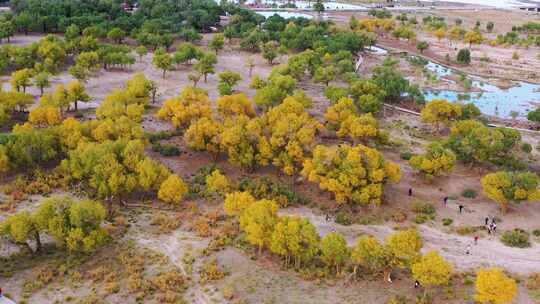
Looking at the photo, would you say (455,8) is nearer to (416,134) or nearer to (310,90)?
(310,90)

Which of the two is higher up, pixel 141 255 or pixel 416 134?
pixel 416 134

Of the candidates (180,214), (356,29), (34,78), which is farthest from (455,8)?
(180,214)

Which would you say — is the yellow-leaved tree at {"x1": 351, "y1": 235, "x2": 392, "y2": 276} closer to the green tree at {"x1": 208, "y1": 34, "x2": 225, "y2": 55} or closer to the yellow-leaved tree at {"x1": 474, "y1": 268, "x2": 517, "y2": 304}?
the yellow-leaved tree at {"x1": 474, "y1": 268, "x2": 517, "y2": 304}

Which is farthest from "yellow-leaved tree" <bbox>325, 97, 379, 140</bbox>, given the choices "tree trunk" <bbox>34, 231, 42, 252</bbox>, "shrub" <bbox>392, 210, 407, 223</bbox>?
"tree trunk" <bbox>34, 231, 42, 252</bbox>

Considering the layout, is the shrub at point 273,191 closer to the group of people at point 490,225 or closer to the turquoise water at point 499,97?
the group of people at point 490,225

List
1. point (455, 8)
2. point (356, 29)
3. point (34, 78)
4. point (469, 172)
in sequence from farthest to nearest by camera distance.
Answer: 1. point (455, 8)
2. point (356, 29)
3. point (34, 78)
4. point (469, 172)

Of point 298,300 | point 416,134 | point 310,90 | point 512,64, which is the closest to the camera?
point 298,300

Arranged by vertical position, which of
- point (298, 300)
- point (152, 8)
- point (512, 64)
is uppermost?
point (152, 8)
